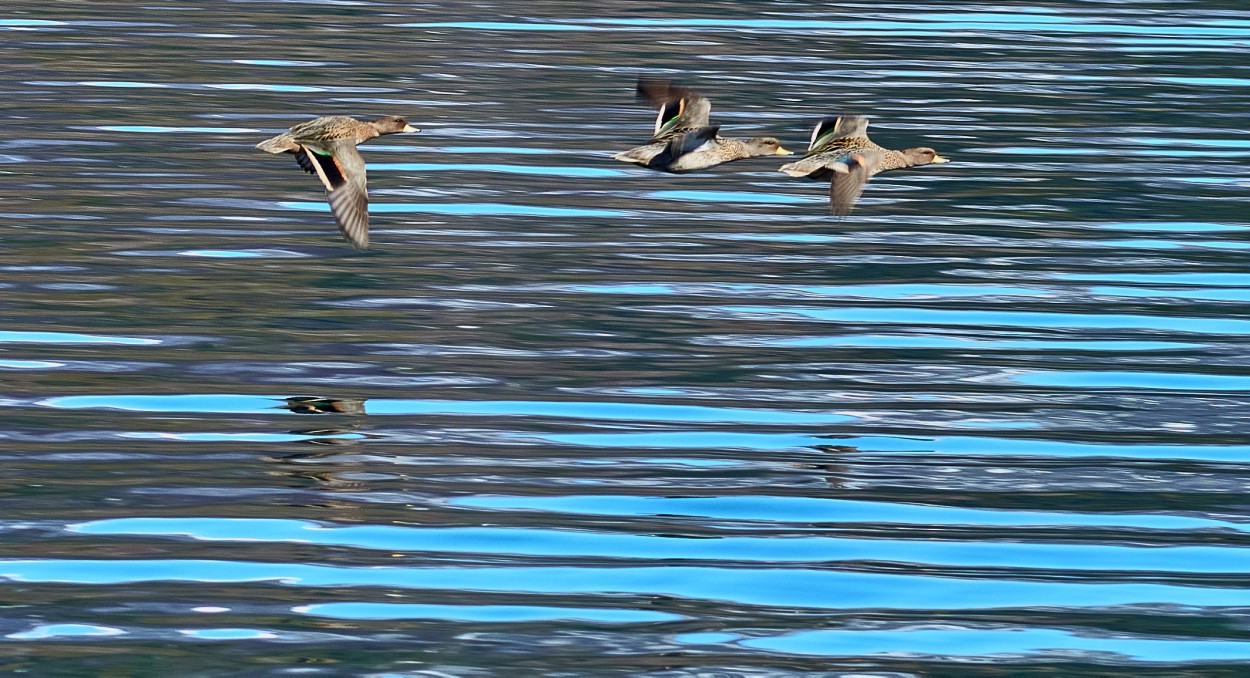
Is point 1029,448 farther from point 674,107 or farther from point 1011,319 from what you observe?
point 674,107

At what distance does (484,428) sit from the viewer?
9.44m

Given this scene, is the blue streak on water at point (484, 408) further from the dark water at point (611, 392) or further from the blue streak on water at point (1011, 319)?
the blue streak on water at point (1011, 319)

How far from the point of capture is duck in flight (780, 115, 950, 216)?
37.0ft

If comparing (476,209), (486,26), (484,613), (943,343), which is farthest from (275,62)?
(484,613)

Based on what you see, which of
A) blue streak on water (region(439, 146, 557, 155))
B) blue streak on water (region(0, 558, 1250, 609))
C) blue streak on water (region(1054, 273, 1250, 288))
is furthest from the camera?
blue streak on water (region(439, 146, 557, 155))

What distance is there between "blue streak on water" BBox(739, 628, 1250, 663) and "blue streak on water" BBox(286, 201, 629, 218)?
291 inches

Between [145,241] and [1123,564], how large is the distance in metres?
7.19

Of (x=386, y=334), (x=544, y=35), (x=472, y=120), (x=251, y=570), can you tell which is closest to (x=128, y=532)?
(x=251, y=570)

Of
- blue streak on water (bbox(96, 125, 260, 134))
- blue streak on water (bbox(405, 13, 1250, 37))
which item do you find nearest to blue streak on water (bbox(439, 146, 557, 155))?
blue streak on water (bbox(96, 125, 260, 134))

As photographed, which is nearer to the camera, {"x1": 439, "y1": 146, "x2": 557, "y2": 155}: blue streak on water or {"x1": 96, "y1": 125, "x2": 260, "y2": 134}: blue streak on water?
{"x1": 439, "y1": 146, "x2": 557, "y2": 155}: blue streak on water

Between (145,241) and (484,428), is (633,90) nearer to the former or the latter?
(145,241)

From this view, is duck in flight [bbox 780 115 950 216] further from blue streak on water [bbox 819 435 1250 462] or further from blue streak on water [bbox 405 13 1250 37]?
blue streak on water [bbox 405 13 1250 37]

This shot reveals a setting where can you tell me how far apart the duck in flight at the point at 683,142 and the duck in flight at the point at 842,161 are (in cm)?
26

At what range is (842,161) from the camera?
11.5 metres
